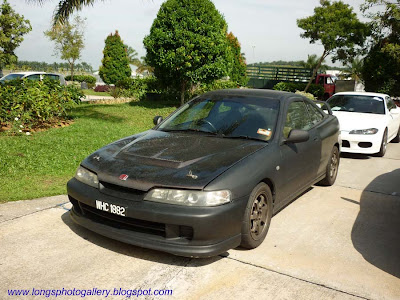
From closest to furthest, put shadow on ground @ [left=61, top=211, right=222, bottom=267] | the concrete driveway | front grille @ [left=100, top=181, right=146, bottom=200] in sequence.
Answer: the concrete driveway → front grille @ [left=100, top=181, right=146, bottom=200] → shadow on ground @ [left=61, top=211, right=222, bottom=267]

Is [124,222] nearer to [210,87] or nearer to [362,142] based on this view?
[362,142]

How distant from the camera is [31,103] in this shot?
8.36 m

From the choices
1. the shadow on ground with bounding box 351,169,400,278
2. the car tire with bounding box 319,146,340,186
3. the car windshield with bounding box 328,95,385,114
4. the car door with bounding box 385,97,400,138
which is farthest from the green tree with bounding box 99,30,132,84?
the shadow on ground with bounding box 351,169,400,278

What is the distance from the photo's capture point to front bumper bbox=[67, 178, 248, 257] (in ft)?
10.2

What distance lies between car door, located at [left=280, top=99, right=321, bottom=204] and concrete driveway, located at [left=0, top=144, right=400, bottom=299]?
0.41m

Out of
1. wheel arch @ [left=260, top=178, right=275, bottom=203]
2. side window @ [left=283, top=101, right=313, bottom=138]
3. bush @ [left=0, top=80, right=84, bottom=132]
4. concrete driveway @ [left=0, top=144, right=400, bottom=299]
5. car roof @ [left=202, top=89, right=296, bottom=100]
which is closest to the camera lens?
concrete driveway @ [left=0, top=144, right=400, bottom=299]

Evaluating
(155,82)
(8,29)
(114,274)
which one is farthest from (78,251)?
(8,29)

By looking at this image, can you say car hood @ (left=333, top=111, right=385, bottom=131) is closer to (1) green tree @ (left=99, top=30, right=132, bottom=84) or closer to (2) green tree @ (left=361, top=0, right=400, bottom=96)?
(2) green tree @ (left=361, top=0, right=400, bottom=96)

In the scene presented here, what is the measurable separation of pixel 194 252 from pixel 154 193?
58cm

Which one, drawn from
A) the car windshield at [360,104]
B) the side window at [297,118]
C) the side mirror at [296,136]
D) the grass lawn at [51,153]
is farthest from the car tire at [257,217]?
the car windshield at [360,104]

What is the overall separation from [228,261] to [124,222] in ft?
3.26

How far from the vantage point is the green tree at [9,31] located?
808 inches

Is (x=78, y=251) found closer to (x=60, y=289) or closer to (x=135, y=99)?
(x=60, y=289)

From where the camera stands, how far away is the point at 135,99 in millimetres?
16641
